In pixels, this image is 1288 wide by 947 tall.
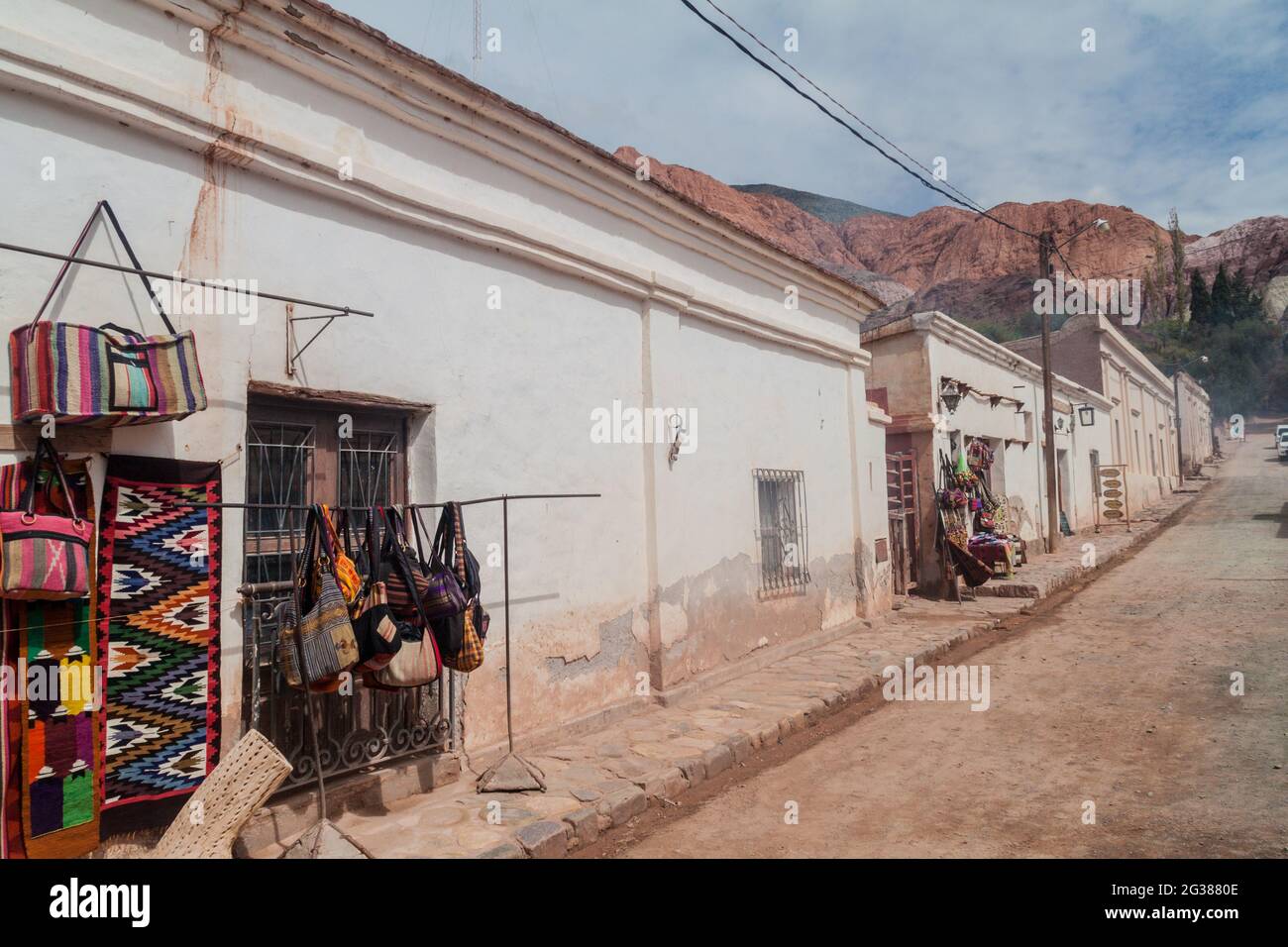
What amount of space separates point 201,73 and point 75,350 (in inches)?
70.8

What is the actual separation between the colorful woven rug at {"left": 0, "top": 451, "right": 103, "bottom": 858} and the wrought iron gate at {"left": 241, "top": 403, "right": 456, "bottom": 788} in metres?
0.75

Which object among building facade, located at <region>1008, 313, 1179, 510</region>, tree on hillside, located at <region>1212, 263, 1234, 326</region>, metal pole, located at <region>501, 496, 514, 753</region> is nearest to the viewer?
metal pole, located at <region>501, 496, 514, 753</region>

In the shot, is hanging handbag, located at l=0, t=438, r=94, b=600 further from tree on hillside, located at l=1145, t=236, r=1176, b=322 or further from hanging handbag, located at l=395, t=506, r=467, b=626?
tree on hillside, located at l=1145, t=236, r=1176, b=322

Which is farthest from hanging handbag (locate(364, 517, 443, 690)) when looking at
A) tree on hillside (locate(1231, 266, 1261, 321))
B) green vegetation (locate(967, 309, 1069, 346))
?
tree on hillside (locate(1231, 266, 1261, 321))

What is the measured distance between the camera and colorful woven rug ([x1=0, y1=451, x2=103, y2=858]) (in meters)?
3.18

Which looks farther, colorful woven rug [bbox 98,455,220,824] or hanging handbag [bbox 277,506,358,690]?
hanging handbag [bbox 277,506,358,690]

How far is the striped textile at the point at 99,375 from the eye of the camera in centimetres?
318

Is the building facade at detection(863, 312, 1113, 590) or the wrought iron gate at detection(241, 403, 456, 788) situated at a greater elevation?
the building facade at detection(863, 312, 1113, 590)

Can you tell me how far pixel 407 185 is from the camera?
4.97 meters

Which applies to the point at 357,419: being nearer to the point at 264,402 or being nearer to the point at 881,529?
the point at 264,402

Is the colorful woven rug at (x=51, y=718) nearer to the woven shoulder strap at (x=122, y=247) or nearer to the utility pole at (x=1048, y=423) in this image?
the woven shoulder strap at (x=122, y=247)

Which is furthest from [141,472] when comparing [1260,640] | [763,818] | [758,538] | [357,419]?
[1260,640]

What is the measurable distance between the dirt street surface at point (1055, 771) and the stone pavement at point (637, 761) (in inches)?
10.3

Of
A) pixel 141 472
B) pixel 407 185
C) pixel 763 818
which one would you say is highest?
pixel 407 185
